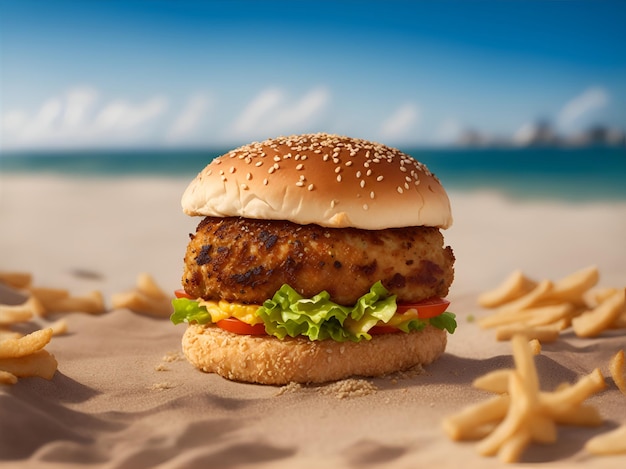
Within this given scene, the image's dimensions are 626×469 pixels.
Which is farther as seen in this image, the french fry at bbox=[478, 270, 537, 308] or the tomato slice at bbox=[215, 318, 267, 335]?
the french fry at bbox=[478, 270, 537, 308]

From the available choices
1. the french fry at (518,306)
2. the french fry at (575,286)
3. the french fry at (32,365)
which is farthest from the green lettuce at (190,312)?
the french fry at (575,286)

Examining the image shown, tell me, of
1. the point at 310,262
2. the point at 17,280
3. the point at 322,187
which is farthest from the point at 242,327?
the point at 17,280

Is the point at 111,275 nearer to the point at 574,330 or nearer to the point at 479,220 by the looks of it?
the point at 574,330

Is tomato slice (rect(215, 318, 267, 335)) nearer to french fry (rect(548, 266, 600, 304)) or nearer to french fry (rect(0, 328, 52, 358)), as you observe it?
french fry (rect(0, 328, 52, 358))

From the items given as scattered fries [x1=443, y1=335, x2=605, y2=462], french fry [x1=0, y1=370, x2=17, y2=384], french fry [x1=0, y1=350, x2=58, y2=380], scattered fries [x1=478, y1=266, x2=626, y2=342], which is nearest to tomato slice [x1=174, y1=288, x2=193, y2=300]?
french fry [x1=0, y1=350, x2=58, y2=380]

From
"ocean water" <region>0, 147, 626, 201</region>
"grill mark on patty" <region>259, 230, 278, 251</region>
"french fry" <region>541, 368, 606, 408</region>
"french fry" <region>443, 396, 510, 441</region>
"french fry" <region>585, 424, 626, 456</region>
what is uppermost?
"ocean water" <region>0, 147, 626, 201</region>

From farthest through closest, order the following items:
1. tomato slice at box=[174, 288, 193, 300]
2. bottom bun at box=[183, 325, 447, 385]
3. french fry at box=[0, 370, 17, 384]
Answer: tomato slice at box=[174, 288, 193, 300] → bottom bun at box=[183, 325, 447, 385] → french fry at box=[0, 370, 17, 384]

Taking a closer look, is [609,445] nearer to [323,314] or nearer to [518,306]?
[323,314]
